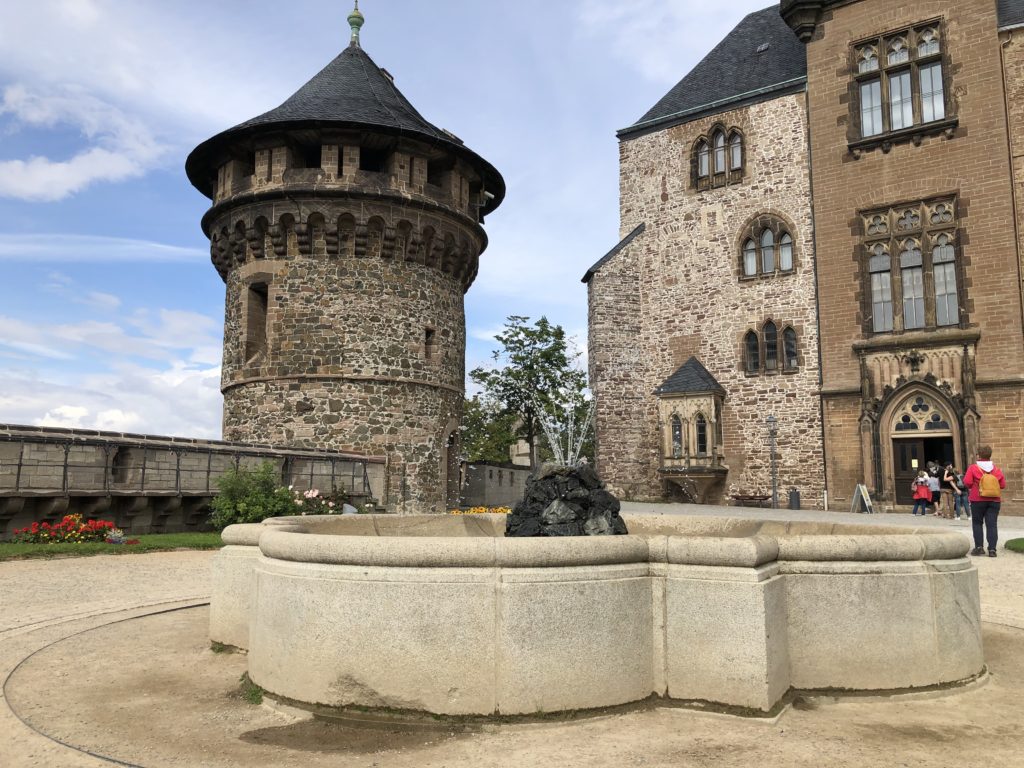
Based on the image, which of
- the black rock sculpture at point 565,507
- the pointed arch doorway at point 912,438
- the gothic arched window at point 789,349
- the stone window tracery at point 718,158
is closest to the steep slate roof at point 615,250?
the stone window tracery at point 718,158

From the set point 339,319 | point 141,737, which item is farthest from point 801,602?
point 339,319

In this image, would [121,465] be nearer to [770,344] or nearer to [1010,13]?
[770,344]

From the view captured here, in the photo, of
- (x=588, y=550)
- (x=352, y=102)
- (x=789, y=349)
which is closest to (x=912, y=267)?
(x=789, y=349)

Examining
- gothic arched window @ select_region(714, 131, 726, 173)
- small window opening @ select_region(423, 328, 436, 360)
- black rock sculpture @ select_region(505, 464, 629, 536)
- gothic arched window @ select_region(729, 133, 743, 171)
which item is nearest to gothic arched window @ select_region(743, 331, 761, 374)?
gothic arched window @ select_region(729, 133, 743, 171)

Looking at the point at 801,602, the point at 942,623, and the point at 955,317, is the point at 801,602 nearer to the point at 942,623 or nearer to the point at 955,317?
the point at 942,623

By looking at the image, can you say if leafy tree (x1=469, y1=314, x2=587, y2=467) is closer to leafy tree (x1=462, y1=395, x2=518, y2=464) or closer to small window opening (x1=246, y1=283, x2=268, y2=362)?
leafy tree (x1=462, y1=395, x2=518, y2=464)

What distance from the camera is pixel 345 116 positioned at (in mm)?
20922

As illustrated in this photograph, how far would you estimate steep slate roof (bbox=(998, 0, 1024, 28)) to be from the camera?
2298 cm

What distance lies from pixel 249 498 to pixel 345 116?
A: 10807 mm

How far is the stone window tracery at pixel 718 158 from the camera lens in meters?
28.2

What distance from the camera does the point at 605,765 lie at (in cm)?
358

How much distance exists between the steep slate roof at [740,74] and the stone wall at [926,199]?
2.09 meters

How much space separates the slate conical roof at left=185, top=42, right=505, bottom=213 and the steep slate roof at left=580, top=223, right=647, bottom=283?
526 cm

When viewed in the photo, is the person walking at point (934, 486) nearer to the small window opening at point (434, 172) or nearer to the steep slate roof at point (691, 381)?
the steep slate roof at point (691, 381)
